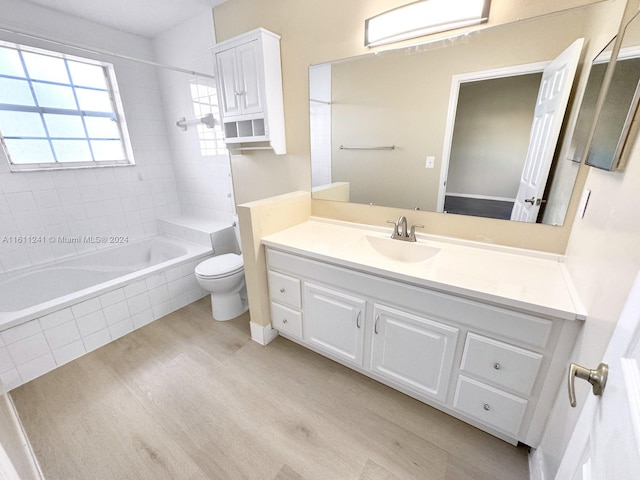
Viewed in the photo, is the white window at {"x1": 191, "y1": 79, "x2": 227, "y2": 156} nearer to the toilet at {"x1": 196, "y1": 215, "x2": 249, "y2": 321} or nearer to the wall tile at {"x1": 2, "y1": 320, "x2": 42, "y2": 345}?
the toilet at {"x1": 196, "y1": 215, "x2": 249, "y2": 321}

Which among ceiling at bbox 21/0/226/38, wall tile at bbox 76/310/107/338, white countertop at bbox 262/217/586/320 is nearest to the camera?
white countertop at bbox 262/217/586/320

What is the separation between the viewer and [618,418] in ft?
1.42

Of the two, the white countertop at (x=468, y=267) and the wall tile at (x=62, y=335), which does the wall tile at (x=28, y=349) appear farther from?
the white countertop at (x=468, y=267)

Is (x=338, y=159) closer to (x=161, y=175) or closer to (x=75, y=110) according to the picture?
(x=161, y=175)

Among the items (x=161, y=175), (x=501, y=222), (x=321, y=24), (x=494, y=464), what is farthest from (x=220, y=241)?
(x=494, y=464)

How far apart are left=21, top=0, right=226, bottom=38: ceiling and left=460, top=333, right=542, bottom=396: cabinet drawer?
2.75 meters

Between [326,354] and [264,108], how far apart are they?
1.67m

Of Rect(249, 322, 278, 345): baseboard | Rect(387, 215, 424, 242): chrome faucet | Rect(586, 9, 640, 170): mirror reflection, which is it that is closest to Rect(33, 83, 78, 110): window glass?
Rect(249, 322, 278, 345): baseboard

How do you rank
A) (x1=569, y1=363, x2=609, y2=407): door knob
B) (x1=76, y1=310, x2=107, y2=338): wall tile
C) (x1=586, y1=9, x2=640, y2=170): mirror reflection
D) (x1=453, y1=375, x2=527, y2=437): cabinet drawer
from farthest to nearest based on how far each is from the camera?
(x1=76, y1=310, x2=107, y2=338): wall tile, (x1=453, y1=375, x2=527, y2=437): cabinet drawer, (x1=586, y1=9, x2=640, y2=170): mirror reflection, (x1=569, y1=363, x2=609, y2=407): door knob

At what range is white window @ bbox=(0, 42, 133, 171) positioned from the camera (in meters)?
2.18

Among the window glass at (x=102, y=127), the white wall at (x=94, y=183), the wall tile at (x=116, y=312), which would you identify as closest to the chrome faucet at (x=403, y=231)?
the wall tile at (x=116, y=312)

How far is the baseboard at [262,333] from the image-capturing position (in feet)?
6.15

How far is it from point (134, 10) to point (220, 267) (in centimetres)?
216

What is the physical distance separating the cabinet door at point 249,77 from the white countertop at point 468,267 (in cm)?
93
